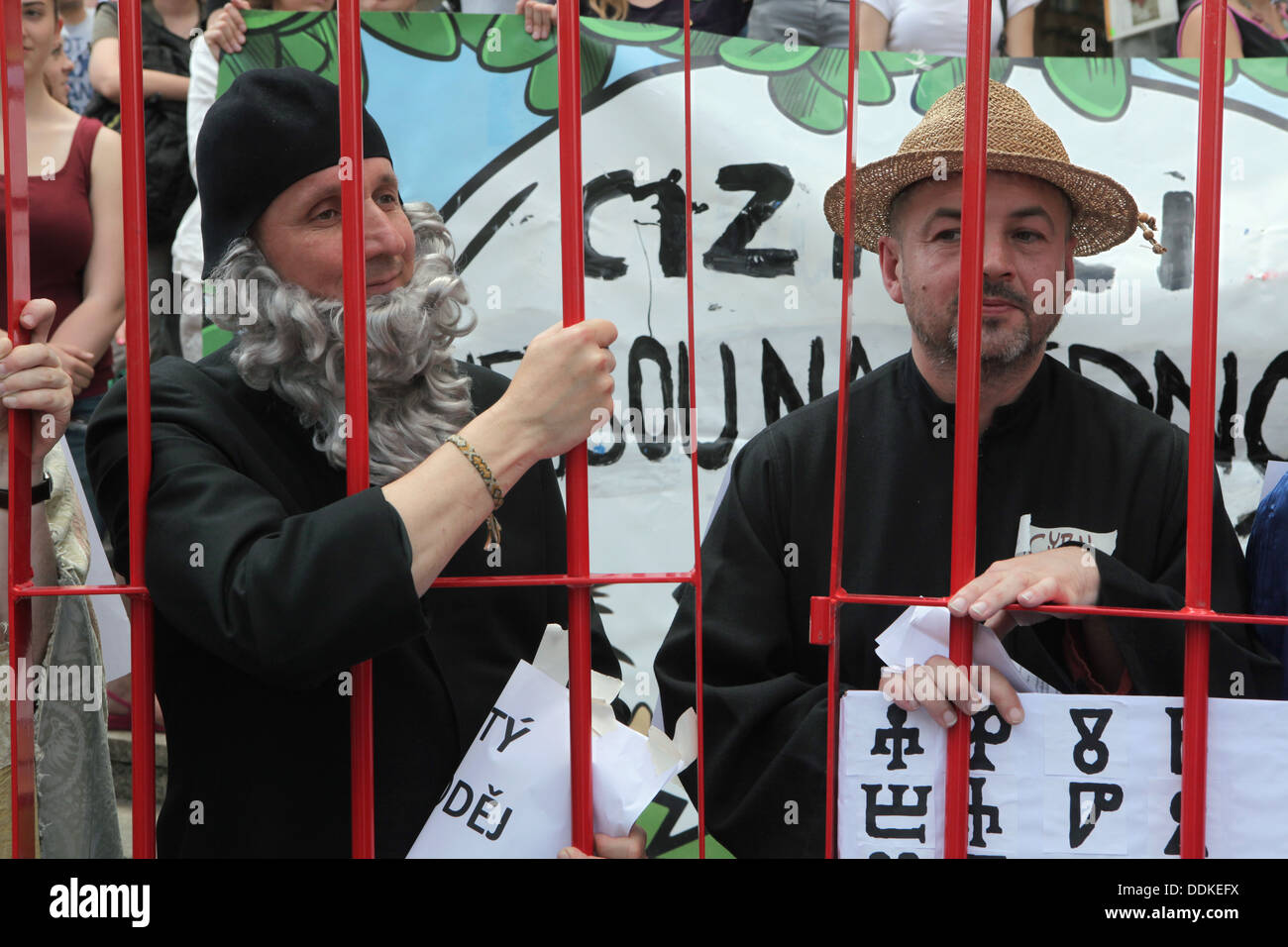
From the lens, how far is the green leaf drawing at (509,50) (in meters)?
1.89

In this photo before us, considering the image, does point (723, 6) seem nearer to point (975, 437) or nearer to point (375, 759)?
point (975, 437)

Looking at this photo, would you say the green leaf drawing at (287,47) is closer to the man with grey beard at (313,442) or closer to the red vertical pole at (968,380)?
the man with grey beard at (313,442)

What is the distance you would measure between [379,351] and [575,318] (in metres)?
0.27

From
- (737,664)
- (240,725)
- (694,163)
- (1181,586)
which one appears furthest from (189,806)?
(694,163)

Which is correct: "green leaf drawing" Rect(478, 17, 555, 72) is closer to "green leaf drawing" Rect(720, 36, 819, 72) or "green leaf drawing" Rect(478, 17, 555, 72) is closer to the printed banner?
the printed banner

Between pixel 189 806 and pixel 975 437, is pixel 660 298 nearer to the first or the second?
pixel 975 437

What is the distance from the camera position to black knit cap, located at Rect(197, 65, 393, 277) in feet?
5.07

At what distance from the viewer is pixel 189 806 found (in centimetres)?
160

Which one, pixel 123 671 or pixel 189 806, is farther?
pixel 123 671

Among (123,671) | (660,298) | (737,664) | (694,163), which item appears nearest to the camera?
(123,671)

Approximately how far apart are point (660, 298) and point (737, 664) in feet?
2.06
